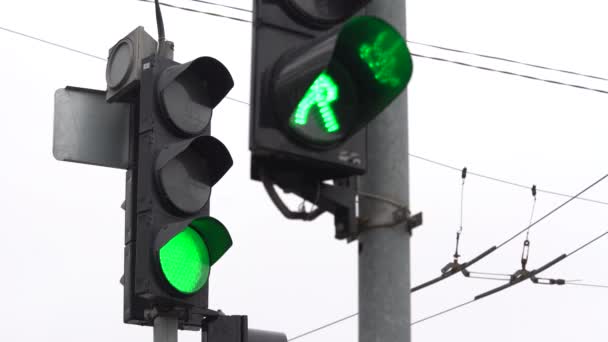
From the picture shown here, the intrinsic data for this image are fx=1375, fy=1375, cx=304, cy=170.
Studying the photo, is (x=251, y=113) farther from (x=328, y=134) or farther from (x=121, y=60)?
(x=121, y=60)

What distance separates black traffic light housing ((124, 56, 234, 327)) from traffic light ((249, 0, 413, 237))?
141 cm

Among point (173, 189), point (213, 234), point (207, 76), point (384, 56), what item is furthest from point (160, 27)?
point (384, 56)

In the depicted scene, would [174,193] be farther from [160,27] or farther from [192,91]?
[160,27]

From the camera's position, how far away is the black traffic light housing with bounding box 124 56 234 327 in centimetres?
551

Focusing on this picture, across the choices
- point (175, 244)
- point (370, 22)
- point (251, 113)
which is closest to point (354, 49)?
point (370, 22)

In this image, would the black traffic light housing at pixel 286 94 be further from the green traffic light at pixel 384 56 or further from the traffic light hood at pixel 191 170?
the traffic light hood at pixel 191 170

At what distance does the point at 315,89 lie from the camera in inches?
158

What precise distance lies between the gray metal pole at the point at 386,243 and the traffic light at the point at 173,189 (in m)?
1.21

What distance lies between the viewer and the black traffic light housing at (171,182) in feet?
18.1

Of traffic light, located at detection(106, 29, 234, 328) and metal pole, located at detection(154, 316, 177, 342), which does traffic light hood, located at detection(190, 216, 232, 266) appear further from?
metal pole, located at detection(154, 316, 177, 342)

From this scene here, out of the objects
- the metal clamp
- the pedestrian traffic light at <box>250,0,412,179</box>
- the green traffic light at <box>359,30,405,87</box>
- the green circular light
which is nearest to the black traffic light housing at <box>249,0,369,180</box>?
the pedestrian traffic light at <box>250,0,412,179</box>

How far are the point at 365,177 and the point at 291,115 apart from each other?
25.2 inches

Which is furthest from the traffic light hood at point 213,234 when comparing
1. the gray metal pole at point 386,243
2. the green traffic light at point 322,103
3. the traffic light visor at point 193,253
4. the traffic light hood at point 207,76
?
the green traffic light at point 322,103

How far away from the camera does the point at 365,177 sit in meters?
4.53
